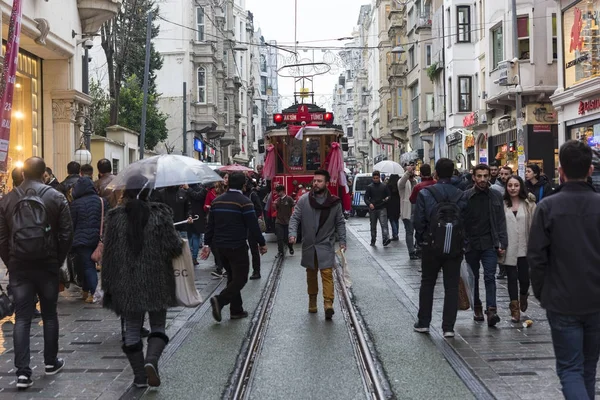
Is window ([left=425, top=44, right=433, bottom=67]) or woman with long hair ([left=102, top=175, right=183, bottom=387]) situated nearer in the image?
woman with long hair ([left=102, top=175, right=183, bottom=387])

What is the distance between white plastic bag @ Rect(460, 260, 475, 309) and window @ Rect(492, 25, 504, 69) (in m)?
22.6

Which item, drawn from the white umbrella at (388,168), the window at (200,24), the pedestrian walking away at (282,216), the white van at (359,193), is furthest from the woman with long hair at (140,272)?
the window at (200,24)

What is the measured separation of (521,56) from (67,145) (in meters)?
16.4

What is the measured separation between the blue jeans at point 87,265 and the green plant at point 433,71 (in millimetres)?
34944

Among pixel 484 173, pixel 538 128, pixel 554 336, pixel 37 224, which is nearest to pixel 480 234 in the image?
pixel 484 173

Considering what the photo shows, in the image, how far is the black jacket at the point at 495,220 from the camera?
900 centimetres

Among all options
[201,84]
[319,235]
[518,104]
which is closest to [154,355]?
[319,235]

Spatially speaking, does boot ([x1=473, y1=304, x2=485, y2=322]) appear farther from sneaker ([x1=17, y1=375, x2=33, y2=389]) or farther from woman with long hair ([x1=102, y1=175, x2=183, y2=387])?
sneaker ([x1=17, y1=375, x2=33, y2=389])

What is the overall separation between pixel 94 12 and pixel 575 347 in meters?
20.0

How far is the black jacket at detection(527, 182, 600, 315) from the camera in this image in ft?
16.0

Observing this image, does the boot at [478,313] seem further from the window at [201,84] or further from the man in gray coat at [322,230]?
the window at [201,84]

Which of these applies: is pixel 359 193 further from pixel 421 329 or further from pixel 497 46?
pixel 421 329

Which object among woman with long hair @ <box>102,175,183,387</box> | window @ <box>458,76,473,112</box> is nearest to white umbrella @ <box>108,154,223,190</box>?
woman with long hair @ <box>102,175,183,387</box>

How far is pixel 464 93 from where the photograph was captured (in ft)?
131
